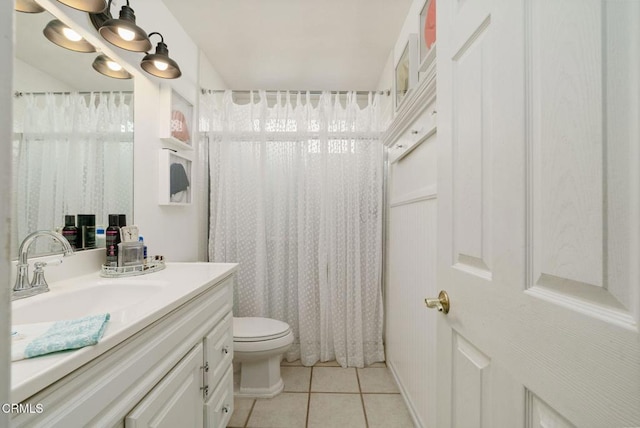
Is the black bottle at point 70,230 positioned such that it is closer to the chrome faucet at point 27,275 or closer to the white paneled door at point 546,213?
the chrome faucet at point 27,275

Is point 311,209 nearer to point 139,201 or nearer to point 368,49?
point 139,201

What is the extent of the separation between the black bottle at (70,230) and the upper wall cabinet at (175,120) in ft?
2.33

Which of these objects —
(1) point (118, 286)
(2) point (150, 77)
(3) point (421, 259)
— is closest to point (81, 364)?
(1) point (118, 286)

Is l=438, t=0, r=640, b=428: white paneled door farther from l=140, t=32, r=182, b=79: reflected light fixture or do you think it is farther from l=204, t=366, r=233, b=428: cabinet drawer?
l=140, t=32, r=182, b=79: reflected light fixture

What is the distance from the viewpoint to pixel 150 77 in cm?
157

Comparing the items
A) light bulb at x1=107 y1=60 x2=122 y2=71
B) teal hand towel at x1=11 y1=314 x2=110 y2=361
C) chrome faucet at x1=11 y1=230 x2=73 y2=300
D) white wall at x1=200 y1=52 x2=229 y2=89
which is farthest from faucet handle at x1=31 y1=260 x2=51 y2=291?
white wall at x1=200 y1=52 x2=229 y2=89

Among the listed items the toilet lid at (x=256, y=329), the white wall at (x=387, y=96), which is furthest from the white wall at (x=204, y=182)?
the white wall at (x=387, y=96)

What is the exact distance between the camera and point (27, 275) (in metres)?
0.92

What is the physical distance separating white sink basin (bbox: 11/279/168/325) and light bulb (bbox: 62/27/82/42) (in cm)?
102

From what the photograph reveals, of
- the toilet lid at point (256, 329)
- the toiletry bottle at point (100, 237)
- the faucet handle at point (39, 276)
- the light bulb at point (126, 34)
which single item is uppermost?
the light bulb at point (126, 34)

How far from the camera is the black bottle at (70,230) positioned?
1126 mm

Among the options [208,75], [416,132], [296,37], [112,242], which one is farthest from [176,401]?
[208,75]

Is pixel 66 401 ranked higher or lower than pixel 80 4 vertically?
lower

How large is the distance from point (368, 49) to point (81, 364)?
2387mm
